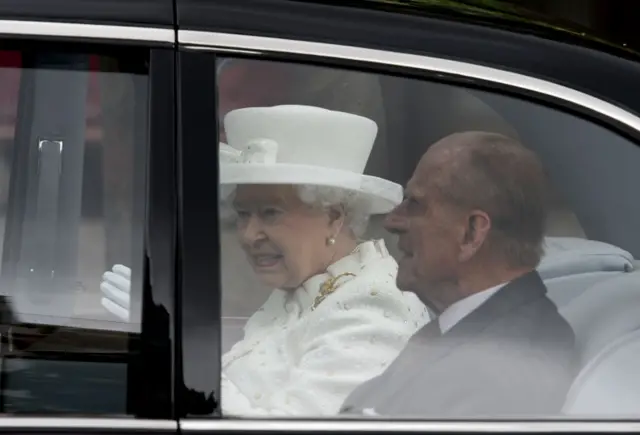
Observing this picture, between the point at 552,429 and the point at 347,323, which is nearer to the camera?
the point at 552,429

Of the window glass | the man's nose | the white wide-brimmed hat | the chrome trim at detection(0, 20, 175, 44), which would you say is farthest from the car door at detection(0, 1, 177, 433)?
the man's nose

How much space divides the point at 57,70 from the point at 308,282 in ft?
2.15

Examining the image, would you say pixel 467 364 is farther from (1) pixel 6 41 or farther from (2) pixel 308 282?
(1) pixel 6 41

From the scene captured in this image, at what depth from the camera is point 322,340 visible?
208 centimetres

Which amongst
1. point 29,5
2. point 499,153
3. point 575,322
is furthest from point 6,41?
point 575,322

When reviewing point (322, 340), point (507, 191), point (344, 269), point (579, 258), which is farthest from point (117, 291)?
point (579, 258)

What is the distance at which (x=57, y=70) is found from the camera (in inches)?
76.9

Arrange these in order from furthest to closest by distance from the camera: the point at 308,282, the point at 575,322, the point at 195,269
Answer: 1. the point at 308,282
2. the point at 575,322
3. the point at 195,269

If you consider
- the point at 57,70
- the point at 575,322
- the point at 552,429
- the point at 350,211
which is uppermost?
the point at 57,70

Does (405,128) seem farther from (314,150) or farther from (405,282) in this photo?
(405,282)

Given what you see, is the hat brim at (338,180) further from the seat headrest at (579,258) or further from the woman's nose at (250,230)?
the seat headrest at (579,258)

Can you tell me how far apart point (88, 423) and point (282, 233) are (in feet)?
1.91

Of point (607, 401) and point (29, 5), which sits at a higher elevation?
point (29, 5)

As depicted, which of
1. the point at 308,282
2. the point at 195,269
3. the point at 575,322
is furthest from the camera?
the point at 308,282
